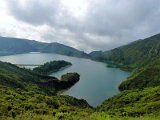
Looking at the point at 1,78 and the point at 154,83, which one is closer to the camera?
the point at 1,78

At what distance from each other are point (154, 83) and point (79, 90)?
4985cm

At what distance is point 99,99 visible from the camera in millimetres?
168500

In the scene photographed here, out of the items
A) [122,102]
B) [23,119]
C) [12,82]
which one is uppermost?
[12,82]

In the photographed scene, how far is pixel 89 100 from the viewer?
545 ft

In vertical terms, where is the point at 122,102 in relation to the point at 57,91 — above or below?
below

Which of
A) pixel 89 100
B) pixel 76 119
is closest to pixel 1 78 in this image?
pixel 89 100

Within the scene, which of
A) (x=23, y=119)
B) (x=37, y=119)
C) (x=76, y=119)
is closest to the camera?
(x=23, y=119)

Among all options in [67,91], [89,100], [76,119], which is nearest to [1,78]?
[89,100]

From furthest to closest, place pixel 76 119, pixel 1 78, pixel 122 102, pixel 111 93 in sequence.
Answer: pixel 111 93 < pixel 1 78 < pixel 122 102 < pixel 76 119

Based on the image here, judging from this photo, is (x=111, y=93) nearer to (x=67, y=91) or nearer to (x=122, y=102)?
(x=67, y=91)

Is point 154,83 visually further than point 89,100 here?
Yes

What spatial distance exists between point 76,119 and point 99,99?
5813 inches

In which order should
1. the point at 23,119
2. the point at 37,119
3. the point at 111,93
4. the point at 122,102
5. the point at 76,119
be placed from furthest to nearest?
the point at 111,93, the point at 122,102, the point at 76,119, the point at 37,119, the point at 23,119

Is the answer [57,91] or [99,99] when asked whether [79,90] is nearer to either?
[57,91]
